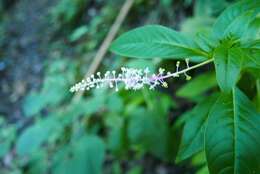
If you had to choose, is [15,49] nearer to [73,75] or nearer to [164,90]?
[73,75]

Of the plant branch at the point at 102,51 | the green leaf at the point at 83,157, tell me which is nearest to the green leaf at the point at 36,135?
the green leaf at the point at 83,157

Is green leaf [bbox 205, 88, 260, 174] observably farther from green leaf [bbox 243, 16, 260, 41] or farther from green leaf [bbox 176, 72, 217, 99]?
green leaf [bbox 176, 72, 217, 99]

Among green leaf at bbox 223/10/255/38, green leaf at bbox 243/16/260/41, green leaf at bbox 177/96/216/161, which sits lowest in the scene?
green leaf at bbox 177/96/216/161

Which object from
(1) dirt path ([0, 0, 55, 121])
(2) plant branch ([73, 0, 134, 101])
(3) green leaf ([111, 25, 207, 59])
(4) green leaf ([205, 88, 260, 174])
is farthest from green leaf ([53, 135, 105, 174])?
(1) dirt path ([0, 0, 55, 121])

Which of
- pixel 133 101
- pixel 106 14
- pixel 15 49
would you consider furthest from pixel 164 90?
pixel 15 49

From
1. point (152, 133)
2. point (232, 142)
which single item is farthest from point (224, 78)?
point (152, 133)

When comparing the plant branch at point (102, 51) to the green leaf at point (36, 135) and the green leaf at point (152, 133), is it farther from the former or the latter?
the green leaf at point (152, 133)

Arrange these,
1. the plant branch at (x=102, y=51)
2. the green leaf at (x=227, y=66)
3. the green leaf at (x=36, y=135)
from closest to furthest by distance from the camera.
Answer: the green leaf at (x=227, y=66)
the green leaf at (x=36, y=135)
the plant branch at (x=102, y=51)
